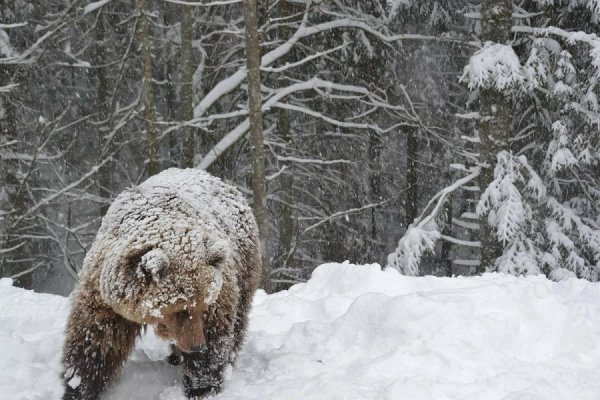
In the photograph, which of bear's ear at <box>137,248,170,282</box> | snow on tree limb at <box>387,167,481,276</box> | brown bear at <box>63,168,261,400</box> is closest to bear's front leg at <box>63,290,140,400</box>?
brown bear at <box>63,168,261,400</box>

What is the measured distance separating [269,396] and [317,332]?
1.07 m

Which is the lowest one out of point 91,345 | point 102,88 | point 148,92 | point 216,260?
point 91,345

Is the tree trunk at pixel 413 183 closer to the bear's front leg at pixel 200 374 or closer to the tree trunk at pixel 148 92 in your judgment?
the tree trunk at pixel 148 92

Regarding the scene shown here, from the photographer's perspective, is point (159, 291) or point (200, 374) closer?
point (159, 291)

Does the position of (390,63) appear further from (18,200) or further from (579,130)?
(18,200)

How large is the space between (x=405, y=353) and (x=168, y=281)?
5.94 ft

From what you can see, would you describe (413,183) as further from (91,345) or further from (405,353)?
(91,345)

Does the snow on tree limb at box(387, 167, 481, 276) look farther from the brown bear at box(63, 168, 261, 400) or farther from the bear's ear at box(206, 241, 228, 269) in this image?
the bear's ear at box(206, 241, 228, 269)

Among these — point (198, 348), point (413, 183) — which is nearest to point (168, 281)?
point (198, 348)

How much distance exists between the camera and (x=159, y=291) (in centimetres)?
376

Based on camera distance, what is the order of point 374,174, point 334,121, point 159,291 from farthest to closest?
point 374,174, point 334,121, point 159,291

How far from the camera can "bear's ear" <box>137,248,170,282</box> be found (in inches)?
144

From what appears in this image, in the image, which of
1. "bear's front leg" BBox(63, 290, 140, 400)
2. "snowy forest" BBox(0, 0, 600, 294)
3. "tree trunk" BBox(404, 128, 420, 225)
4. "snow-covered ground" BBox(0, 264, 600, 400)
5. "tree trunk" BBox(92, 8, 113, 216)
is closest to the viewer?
"snow-covered ground" BBox(0, 264, 600, 400)

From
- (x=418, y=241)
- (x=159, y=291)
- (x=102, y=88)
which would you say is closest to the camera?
(x=159, y=291)
